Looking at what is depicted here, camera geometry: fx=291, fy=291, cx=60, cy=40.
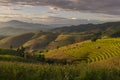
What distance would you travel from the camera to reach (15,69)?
18.3m

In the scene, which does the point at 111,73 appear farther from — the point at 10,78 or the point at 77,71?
the point at 10,78

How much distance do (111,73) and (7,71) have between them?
651 centimetres

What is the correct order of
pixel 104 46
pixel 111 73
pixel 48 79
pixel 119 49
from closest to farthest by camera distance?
pixel 48 79 → pixel 111 73 → pixel 119 49 → pixel 104 46

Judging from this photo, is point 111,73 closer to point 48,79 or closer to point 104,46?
point 48,79

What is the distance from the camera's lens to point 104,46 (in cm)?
14950

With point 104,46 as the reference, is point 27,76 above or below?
above

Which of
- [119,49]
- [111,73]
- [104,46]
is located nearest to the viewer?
[111,73]

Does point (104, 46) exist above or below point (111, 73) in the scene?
below

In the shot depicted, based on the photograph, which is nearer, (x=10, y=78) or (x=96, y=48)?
(x=10, y=78)

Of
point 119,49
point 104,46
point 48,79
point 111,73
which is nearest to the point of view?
point 48,79

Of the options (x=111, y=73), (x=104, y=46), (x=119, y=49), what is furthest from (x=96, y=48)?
(x=111, y=73)

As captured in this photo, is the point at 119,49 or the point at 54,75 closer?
the point at 54,75

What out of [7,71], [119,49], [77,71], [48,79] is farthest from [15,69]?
[119,49]

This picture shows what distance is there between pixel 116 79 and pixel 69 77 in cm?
290
